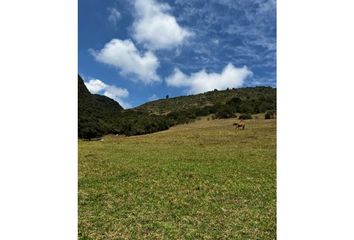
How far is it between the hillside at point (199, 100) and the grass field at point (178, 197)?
1888 inches

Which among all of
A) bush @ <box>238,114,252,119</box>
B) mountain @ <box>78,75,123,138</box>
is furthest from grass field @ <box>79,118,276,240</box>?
mountain @ <box>78,75,123,138</box>

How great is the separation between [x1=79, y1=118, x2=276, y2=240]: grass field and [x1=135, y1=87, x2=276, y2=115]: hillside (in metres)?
48.0

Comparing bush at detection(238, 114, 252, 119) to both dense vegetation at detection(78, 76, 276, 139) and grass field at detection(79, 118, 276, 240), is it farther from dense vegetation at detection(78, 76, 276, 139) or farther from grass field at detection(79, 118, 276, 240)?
grass field at detection(79, 118, 276, 240)

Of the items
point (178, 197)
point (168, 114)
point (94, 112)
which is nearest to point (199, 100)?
point (168, 114)

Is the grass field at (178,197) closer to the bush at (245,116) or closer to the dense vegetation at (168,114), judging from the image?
the bush at (245,116)

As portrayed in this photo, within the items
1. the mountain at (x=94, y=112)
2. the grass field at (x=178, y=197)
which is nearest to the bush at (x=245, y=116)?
the mountain at (x=94, y=112)

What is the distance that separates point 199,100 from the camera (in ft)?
240

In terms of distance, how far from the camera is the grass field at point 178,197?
8164mm

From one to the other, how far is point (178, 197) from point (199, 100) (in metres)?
62.5

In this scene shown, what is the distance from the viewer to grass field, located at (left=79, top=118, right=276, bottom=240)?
816cm
